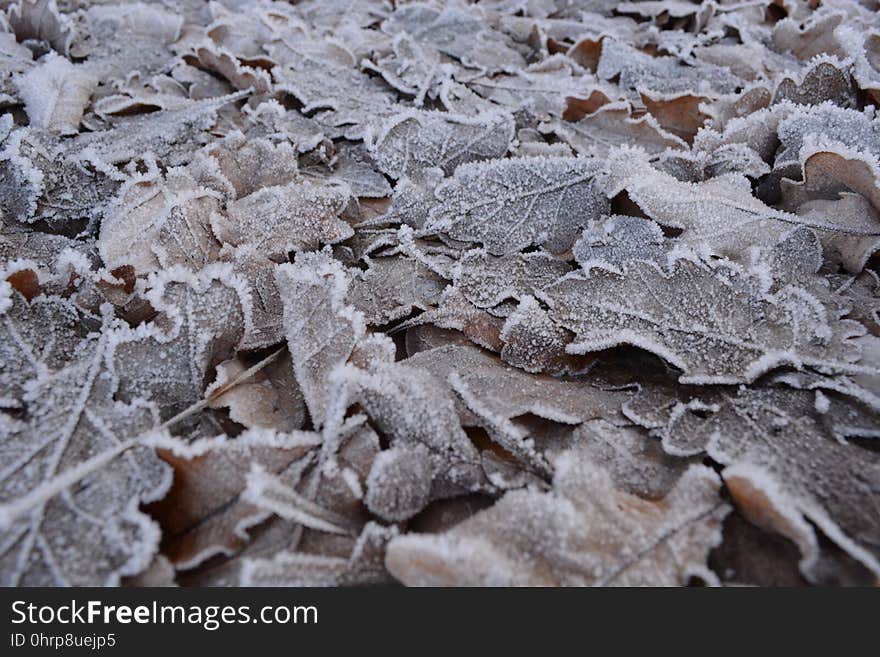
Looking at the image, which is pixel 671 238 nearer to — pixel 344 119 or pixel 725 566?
pixel 725 566

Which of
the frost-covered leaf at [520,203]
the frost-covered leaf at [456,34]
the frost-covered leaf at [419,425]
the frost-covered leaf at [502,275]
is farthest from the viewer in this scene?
the frost-covered leaf at [456,34]

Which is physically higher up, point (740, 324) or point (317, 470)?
point (740, 324)

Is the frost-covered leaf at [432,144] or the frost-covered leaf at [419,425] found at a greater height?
the frost-covered leaf at [432,144]

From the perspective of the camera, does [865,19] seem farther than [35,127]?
Yes

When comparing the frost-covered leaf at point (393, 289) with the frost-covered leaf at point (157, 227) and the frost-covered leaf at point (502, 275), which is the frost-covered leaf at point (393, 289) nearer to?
the frost-covered leaf at point (502, 275)

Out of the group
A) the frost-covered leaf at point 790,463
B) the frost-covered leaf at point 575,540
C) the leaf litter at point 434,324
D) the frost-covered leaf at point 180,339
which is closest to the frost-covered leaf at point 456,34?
the leaf litter at point 434,324

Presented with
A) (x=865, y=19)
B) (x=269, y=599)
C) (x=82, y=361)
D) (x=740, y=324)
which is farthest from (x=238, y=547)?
(x=865, y=19)

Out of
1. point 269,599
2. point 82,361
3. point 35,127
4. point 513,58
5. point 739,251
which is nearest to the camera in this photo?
point 269,599

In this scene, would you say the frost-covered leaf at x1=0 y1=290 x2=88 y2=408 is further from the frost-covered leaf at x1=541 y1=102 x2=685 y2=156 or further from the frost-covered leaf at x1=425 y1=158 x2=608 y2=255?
the frost-covered leaf at x1=541 y1=102 x2=685 y2=156
